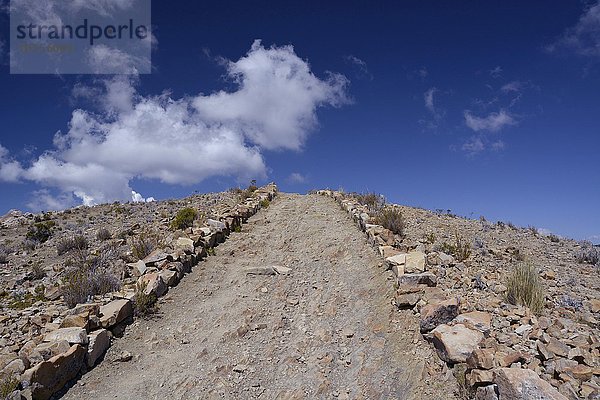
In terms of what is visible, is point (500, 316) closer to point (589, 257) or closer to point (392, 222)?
point (392, 222)

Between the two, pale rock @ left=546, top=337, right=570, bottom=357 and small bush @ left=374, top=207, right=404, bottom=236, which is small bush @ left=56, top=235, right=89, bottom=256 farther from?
pale rock @ left=546, top=337, right=570, bottom=357

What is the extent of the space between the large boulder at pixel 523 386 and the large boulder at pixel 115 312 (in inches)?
246

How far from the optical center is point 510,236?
15320mm

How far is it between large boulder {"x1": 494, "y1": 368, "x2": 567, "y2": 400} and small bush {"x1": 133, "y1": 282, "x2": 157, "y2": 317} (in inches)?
254

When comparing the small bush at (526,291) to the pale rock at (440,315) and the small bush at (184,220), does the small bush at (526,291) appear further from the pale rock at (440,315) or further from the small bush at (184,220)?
the small bush at (184,220)

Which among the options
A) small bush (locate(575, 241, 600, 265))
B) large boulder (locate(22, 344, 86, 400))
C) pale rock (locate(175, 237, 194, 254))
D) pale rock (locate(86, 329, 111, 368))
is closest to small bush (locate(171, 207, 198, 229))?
pale rock (locate(175, 237, 194, 254))

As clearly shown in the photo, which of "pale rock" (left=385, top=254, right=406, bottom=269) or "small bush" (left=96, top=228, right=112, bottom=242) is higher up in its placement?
"small bush" (left=96, top=228, right=112, bottom=242)

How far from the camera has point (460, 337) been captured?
568 centimetres

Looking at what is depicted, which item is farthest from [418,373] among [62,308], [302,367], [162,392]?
[62,308]

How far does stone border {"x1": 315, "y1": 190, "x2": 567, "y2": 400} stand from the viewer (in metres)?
4.32

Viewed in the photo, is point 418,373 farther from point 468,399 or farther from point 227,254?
point 227,254

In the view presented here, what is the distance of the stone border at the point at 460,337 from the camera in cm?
432

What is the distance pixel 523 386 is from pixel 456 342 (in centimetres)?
139

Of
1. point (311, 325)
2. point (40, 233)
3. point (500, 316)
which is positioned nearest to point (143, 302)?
point (311, 325)
